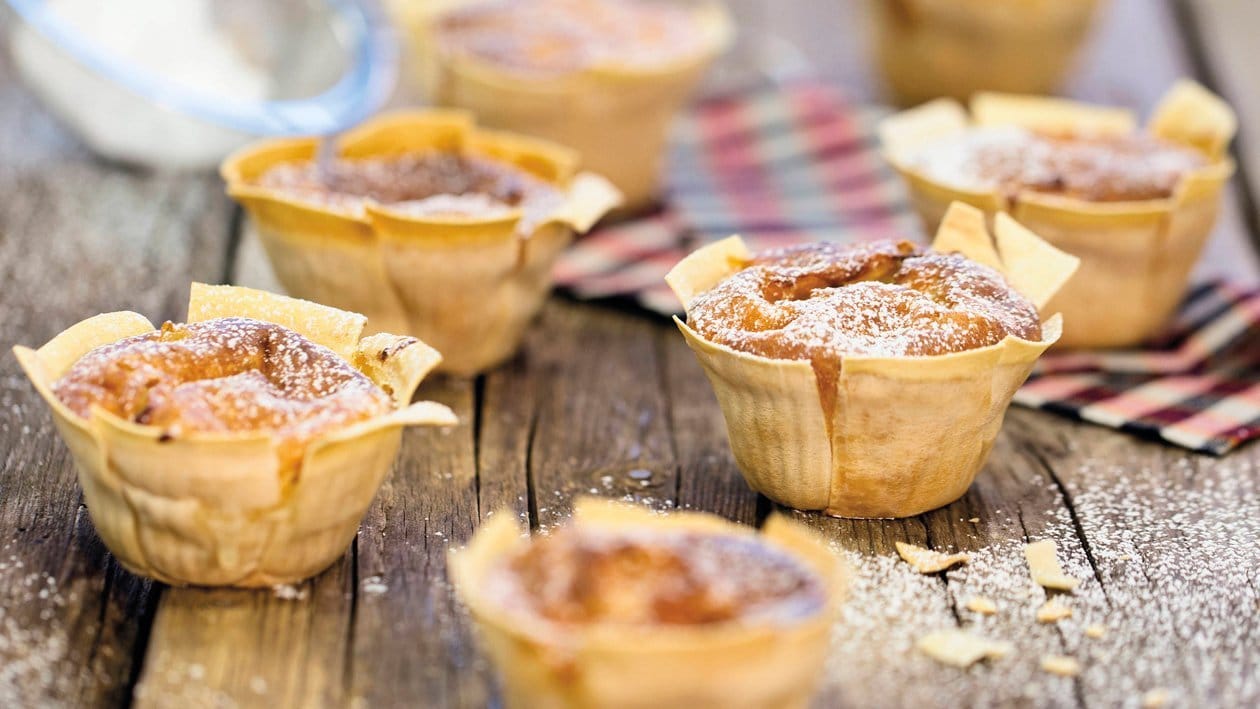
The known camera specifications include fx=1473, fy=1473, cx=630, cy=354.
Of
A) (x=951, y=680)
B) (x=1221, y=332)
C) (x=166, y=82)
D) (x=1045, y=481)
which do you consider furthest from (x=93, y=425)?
(x=1221, y=332)

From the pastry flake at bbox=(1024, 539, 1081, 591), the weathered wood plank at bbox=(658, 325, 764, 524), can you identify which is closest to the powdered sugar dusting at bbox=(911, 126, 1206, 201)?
the weathered wood plank at bbox=(658, 325, 764, 524)

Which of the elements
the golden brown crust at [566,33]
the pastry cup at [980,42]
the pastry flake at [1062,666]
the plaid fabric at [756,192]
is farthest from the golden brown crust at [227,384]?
the pastry cup at [980,42]

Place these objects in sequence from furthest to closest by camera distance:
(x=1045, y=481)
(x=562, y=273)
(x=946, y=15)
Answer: (x=946, y=15)
(x=562, y=273)
(x=1045, y=481)

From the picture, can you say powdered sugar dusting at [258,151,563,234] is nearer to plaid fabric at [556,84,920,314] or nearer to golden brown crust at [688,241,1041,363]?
plaid fabric at [556,84,920,314]

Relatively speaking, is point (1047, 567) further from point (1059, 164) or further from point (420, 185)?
point (420, 185)

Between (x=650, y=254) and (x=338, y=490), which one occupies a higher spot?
(x=338, y=490)

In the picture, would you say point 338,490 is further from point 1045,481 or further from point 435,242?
point 1045,481
